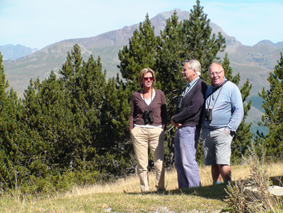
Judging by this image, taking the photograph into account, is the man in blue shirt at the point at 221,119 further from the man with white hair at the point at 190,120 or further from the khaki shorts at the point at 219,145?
the man with white hair at the point at 190,120

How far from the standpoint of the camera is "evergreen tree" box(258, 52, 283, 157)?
13469 millimetres

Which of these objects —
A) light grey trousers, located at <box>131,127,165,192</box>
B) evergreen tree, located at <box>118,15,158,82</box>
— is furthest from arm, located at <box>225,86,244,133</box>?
evergreen tree, located at <box>118,15,158,82</box>

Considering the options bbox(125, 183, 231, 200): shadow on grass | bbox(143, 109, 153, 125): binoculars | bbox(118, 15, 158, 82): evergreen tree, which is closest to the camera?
A: bbox(125, 183, 231, 200): shadow on grass

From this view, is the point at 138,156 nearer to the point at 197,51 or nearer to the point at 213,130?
the point at 213,130

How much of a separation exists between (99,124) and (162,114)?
11.3 m

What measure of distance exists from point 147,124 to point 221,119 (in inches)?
46.7

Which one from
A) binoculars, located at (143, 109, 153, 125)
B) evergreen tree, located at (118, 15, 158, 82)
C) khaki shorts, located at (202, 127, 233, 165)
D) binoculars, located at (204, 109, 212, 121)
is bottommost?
khaki shorts, located at (202, 127, 233, 165)

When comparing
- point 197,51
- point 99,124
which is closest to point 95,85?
point 99,124

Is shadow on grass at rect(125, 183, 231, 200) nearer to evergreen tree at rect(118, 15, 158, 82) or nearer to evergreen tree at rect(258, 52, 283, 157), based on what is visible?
evergreen tree at rect(258, 52, 283, 157)

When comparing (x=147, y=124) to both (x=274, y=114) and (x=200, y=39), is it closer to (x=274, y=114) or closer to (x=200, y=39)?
(x=274, y=114)

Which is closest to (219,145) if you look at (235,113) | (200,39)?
(235,113)

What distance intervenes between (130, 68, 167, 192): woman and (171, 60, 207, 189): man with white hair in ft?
1.27

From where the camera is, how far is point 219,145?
4250 millimetres

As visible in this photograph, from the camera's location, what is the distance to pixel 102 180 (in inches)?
616
